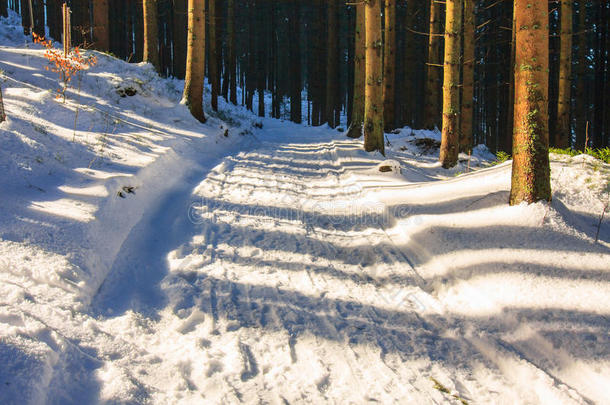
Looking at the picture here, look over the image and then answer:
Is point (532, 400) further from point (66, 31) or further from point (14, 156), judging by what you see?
point (66, 31)

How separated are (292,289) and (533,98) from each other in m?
3.07

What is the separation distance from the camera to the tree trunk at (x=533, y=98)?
3713 millimetres

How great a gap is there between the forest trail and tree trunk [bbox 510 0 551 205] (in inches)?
61.3

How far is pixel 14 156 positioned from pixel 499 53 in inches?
1005

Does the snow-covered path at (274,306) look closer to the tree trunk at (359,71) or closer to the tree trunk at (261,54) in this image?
the tree trunk at (359,71)

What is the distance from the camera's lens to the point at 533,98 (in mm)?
3729

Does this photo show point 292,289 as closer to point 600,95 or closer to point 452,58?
point 452,58

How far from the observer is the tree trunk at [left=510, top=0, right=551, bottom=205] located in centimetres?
371

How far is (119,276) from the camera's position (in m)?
3.44

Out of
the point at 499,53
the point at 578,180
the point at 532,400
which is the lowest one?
the point at 532,400

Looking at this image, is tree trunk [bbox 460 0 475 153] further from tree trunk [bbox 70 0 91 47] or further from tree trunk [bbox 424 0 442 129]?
tree trunk [bbox 70 0 91 47]

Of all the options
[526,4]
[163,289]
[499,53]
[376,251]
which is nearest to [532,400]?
[376,251]

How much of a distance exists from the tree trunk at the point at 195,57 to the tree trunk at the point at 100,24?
4.51 m

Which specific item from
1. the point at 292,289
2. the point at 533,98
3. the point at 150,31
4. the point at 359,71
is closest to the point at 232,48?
the point at 150,31
